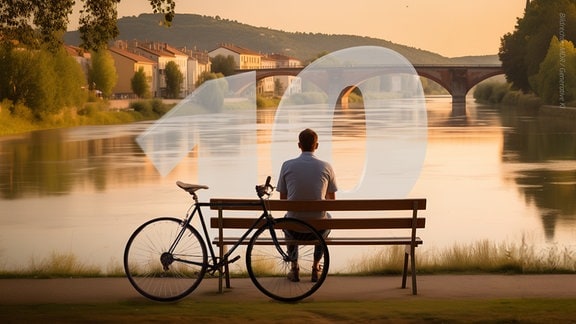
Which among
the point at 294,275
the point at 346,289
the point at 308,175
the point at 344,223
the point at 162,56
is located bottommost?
the point at 346,289

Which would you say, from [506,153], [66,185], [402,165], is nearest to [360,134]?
[506,153]

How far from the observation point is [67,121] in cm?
5791

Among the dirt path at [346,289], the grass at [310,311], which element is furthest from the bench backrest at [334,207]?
the grass at [310,311]

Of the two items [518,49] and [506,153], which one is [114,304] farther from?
[518,49]

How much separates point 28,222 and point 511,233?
7530mm

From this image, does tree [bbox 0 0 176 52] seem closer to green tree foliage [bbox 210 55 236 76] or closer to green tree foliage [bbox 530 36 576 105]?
green tree foliage [bbox 530 36 576 105]

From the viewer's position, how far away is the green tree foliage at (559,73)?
61406 millimetres

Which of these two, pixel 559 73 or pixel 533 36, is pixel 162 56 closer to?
pixel 533 36

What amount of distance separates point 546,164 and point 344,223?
24.4 m

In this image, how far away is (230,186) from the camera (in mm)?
Result: 24734
